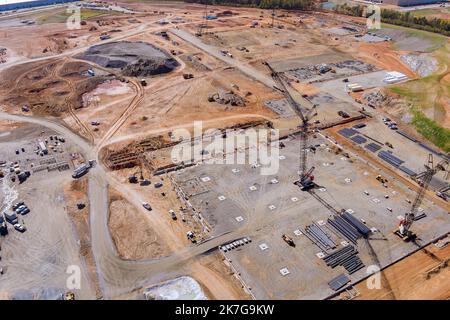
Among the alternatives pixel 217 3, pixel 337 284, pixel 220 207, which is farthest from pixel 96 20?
pixel 337 284

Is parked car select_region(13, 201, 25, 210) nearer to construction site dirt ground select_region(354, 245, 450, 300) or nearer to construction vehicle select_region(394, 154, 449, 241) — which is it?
construction site dirt ground select_region(354, 245, 450, 300)

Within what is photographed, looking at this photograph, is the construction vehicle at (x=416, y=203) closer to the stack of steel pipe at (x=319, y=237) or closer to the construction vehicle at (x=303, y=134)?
the stack of steel pipe at (x=319, y=237)

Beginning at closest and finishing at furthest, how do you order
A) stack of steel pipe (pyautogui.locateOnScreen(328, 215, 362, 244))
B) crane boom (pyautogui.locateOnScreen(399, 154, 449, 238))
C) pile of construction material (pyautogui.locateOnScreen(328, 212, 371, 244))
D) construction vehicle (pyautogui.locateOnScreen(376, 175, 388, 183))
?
crane boom (pyautogui.locateOnScreen(399, 154, 449, 238)) < stack of steel pipe (pyautogui.locateOnScreen(328, 215, 362, 244)) < pile of construction material (pyautogui.locateOnScreen(328, 212, 371, 244)) < construction vehicle (pyautogui.locateOnScreen(376, 175, 388, 183))

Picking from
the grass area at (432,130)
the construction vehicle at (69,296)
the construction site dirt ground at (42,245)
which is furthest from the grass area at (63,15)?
the construction vehicle at (69,296)

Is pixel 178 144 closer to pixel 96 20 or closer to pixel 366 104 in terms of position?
pixel 366 104
